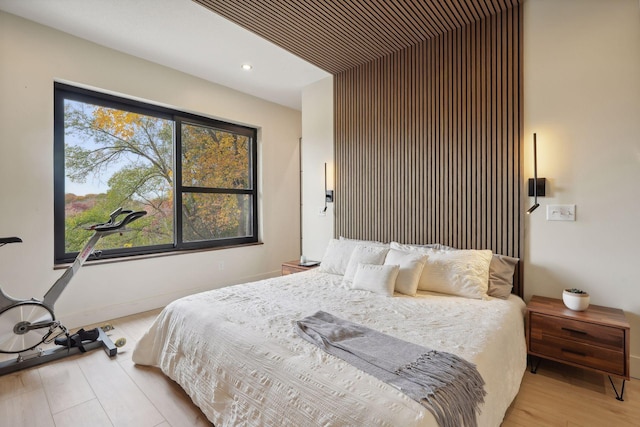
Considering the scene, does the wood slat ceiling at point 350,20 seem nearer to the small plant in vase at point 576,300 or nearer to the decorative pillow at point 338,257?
the decorative pillow at point 338,257

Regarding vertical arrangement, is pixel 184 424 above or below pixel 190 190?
below

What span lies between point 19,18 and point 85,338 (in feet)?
9.57

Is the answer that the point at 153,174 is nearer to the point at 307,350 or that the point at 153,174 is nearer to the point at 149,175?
the point at 149,175

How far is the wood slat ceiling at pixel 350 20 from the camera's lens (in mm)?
2418

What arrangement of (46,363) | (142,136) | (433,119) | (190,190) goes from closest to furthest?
(46,363), (433,119), (142,136), (190,190)

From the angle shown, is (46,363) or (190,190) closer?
(46,363)

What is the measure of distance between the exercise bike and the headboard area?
234cm

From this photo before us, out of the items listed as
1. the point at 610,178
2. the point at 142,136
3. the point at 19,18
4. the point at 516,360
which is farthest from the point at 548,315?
the point at 19,18

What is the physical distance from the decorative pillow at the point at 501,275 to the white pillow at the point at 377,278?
730 mm

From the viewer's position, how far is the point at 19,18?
274 centimetres

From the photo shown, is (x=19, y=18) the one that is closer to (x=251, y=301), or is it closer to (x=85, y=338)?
(x=85, y=338)

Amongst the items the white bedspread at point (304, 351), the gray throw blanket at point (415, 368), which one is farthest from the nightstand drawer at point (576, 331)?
the gray throw blanket at point (415, 368)

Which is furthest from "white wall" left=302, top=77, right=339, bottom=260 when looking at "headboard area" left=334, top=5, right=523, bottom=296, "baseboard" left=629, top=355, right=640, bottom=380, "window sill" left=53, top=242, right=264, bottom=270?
"baseboard" left=629, top=355, right=640, bottom=380

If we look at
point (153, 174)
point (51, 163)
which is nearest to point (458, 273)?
point (153, 174)
